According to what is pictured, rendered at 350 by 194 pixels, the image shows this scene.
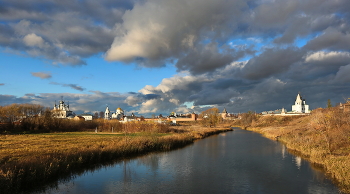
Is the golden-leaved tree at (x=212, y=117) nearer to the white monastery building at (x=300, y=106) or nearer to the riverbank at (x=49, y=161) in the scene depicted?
the riverbank at (x=49, y=161)

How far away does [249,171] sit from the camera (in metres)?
23.2

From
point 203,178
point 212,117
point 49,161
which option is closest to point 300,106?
point 212,117

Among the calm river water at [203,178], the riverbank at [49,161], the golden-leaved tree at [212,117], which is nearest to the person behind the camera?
the riverbank at [49,161]

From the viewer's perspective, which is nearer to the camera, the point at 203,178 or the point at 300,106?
the point at 203,178

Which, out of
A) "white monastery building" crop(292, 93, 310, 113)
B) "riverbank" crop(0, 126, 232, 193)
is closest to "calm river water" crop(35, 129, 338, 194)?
"riverbank" crop(0, 126, 232, 193)

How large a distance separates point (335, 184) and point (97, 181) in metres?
19.2

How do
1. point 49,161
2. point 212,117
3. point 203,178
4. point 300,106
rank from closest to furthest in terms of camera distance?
point 49,161 < point 203,178 < point 212,117 < point 300,106

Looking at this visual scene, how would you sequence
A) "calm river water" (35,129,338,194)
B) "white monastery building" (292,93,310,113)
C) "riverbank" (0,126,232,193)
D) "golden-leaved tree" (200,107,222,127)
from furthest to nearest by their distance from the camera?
"white monastery building" (292,93,310,113)
"golden-leaved tree" (200,107,222,127)
"calm river water" (35,129,338,194)
"riverbank" (0,126,232,193)

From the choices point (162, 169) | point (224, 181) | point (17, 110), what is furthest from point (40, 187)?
point (17, 110)

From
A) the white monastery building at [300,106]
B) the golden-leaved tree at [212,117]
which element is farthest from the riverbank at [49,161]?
the white monastery building at [300,106]

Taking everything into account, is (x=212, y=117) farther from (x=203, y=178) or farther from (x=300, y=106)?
(x=300, y=106)

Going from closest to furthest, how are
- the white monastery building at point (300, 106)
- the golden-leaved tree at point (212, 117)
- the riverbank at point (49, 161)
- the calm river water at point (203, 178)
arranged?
the riverbank at point (49, 161), the calm river water at point (203, 178), the golden-leaved tree at point (212, 117), the white monastery building at point (300, 106)

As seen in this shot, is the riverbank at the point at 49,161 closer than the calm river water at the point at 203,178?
Yes

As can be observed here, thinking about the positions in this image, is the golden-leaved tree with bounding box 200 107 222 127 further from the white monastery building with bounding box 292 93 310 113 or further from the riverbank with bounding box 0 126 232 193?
the white monastery building with bounding box 292 93 310 113
